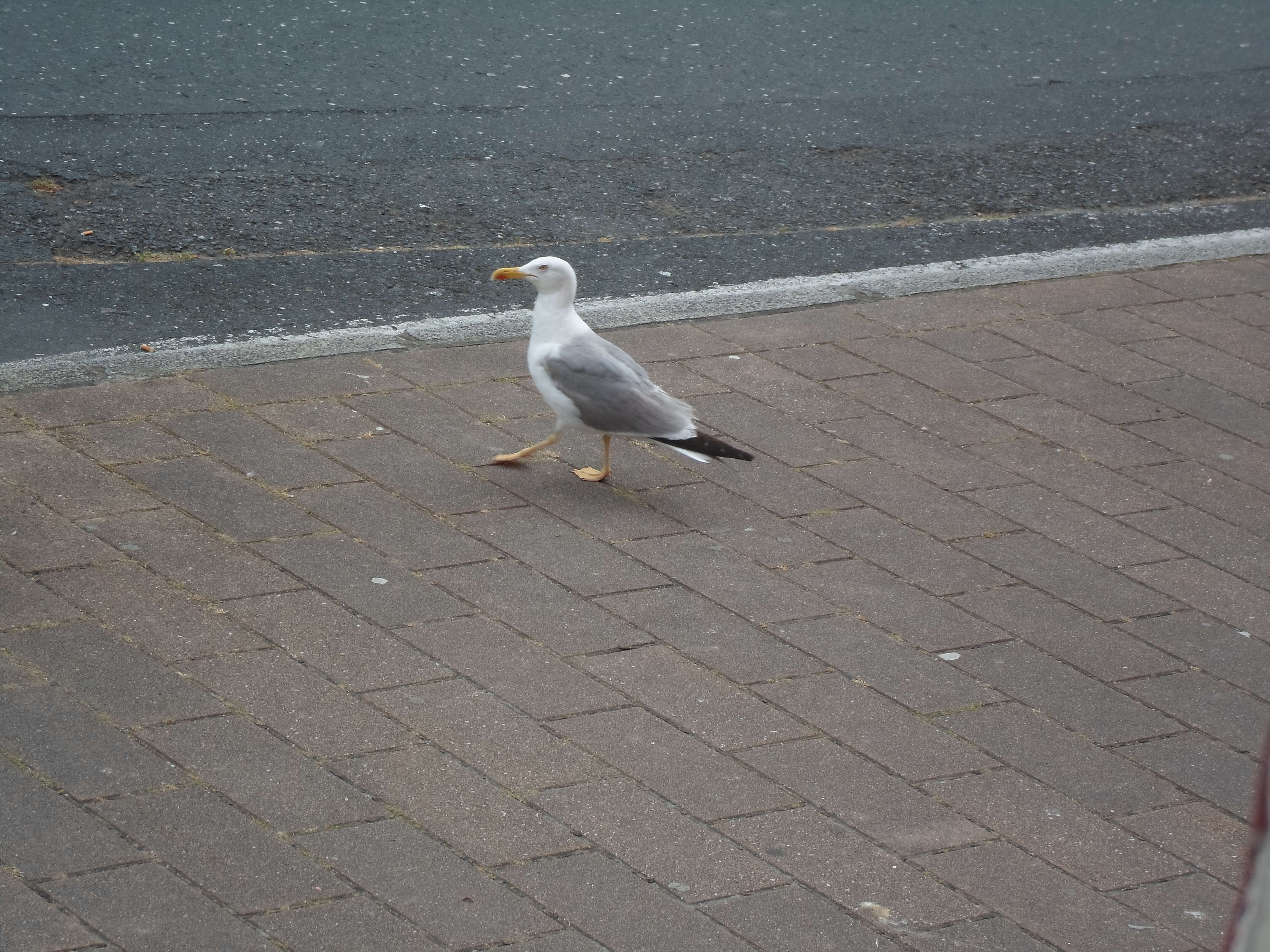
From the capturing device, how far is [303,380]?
489cm

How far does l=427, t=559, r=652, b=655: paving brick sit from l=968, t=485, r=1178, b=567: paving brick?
142cm

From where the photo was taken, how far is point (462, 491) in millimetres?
4383

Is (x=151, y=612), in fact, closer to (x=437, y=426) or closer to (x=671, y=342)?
(x=437, y=426)

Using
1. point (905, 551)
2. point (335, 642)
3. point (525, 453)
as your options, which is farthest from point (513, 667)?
point (905, 551)

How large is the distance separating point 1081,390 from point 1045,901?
2773 millimetres

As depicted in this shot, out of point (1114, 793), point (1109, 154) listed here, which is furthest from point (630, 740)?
point (1109, 154)

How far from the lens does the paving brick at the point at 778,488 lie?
448 cm

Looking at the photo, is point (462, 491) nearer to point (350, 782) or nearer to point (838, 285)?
point (350, 782)

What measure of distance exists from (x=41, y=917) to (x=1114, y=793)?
230 cm

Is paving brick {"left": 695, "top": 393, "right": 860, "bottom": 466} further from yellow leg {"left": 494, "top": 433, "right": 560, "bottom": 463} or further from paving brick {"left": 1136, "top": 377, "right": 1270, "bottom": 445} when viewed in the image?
paving brick {"left": 1136, "top": 377, "right": 1270, "bottom": 445}

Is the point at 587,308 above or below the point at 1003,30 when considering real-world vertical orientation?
below

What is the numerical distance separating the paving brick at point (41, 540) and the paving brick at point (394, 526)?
1.96 ft

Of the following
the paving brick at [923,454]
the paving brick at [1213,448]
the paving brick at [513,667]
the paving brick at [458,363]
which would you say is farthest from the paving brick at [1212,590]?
the paving brick at [458,363]

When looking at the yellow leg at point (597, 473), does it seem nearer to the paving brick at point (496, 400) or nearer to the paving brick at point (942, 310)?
the paving brick at point (496, 400)
